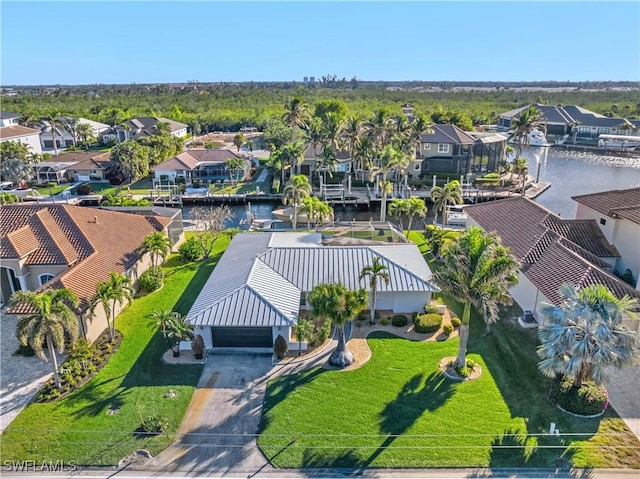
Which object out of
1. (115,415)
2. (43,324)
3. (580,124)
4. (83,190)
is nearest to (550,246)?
(115,415)

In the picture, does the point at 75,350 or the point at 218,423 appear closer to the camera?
the point at 218,423

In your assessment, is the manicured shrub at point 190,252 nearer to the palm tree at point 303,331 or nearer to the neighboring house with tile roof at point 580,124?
the palm tree at point 303,331

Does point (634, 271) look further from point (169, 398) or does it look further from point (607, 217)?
point (169, 398)

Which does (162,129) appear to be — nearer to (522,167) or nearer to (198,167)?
(198,167)

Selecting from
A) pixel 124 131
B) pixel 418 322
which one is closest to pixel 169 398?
pixel 418 322

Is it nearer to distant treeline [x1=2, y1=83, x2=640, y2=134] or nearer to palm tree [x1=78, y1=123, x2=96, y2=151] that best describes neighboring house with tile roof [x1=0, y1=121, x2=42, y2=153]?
palm tree [x1=78, y1=123, x2=96, y2=151]
